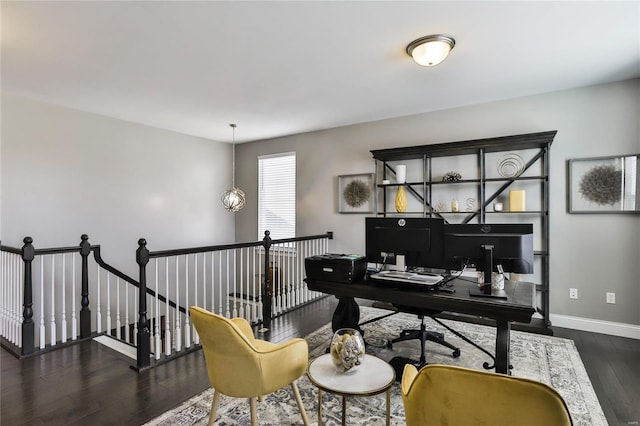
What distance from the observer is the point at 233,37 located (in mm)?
2559

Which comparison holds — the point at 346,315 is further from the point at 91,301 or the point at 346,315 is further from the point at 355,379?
the point at 91,301

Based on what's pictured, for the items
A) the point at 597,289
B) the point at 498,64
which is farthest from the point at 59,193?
the point at 597,289

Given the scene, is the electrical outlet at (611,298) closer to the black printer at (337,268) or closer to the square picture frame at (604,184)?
the square picture frame at (604,184)

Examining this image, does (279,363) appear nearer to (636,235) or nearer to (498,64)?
(498,64)

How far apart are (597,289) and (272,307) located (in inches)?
147

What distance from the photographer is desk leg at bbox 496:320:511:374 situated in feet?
6.77

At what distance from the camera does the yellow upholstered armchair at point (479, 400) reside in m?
0.99

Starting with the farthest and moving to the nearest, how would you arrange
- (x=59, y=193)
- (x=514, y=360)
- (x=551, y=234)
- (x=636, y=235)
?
(x=59, y=193)
(x=551, y=234)
(x=636, y=235)
(x=514, y=360)

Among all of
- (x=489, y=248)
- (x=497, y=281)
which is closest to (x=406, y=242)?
(x=489, y=248)

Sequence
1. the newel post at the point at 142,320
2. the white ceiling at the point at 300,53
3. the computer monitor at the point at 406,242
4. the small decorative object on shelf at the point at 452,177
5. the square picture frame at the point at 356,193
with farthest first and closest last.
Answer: the square picture frame at the point at 356,193 → the small decorative object on shelf at the point at 452,177 → the newel post at the point at 142,320 → the computer monitor at the point at 406,242 → the white ceiling at the point at 300,53

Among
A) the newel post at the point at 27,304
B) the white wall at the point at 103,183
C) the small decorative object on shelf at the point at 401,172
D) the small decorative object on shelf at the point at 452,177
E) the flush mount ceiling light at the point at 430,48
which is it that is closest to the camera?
the flush mount ceiling light at the point at 430,48

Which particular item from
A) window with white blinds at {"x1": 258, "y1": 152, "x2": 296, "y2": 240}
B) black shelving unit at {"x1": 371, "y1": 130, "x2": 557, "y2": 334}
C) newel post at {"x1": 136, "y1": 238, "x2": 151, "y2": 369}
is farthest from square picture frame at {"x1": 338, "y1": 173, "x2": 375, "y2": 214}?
newel post at {"x1": 136, "y1": 238, "x2": 151, "y2": 369}

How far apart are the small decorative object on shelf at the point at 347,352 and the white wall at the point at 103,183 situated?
13.7ft

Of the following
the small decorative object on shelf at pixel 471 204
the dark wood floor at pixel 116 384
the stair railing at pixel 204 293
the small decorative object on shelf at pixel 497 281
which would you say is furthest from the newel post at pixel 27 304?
the small decorative object on shelf at pixel 471 204
